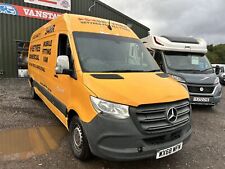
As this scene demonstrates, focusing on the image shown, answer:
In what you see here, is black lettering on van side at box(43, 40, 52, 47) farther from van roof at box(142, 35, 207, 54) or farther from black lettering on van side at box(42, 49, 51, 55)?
van roof at box(142, 35, 207, 54)

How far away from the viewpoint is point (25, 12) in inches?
537

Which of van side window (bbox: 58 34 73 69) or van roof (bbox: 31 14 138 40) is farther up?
van roof (bbox: 31 14 138 40)

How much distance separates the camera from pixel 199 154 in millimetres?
4453

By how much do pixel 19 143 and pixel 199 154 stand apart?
352 centimetres

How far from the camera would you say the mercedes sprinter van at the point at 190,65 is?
7582 mm

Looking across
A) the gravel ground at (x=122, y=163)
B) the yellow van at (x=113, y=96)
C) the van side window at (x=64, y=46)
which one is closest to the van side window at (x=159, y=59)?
the gravel ground at (x=122, y=163)

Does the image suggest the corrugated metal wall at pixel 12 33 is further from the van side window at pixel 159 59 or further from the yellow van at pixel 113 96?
the yellow van at pixel 113 96

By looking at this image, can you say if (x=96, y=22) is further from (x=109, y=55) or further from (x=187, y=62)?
(x=187, y=62)

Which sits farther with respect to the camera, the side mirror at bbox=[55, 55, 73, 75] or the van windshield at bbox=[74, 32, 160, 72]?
the van windshield at bbox=[74, 32, 160, 72]

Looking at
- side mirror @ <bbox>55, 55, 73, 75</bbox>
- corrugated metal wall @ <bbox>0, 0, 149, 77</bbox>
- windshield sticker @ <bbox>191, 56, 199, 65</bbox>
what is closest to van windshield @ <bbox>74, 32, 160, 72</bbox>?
side mirror @ <bbox>55, 55, 73, 75</bbox>

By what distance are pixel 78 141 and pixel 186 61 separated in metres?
5.90

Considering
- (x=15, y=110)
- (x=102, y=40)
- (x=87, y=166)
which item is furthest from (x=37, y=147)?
(x=15, y=110)

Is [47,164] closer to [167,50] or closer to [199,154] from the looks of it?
[199,154]

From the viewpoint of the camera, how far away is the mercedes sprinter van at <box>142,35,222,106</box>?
24.9 ft
